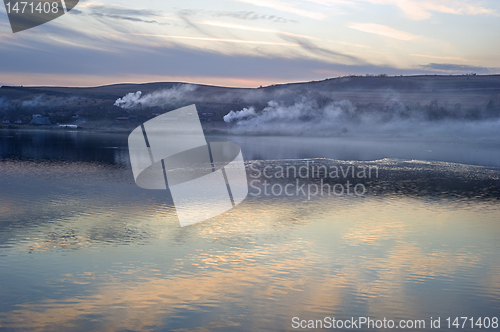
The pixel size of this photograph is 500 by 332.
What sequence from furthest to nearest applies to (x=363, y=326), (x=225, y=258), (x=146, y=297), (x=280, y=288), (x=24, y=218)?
(x=24, y=218), (x=225, y=258), (x=280, y=288), (x=146, y=297), (x=363, y=326)

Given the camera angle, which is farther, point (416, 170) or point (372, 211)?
point (416, 170)

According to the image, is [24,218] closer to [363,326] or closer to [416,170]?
[363,326]

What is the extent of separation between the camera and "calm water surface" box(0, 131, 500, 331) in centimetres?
1725

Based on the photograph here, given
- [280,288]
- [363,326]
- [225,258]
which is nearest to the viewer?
[363,326]

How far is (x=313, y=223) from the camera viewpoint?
3209 centimetres

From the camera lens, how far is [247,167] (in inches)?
2687

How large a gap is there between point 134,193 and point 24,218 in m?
12.5

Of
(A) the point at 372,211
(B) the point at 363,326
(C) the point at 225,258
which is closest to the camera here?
(B) the point at 363,326

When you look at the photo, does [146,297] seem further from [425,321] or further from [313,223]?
[313,223]

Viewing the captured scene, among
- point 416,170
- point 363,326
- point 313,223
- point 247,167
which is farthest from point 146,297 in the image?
point 416,170

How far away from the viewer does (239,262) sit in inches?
907

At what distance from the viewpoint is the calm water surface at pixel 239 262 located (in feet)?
56.6

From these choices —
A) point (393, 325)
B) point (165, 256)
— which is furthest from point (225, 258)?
point (393, 325)

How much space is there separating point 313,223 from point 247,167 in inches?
1442
